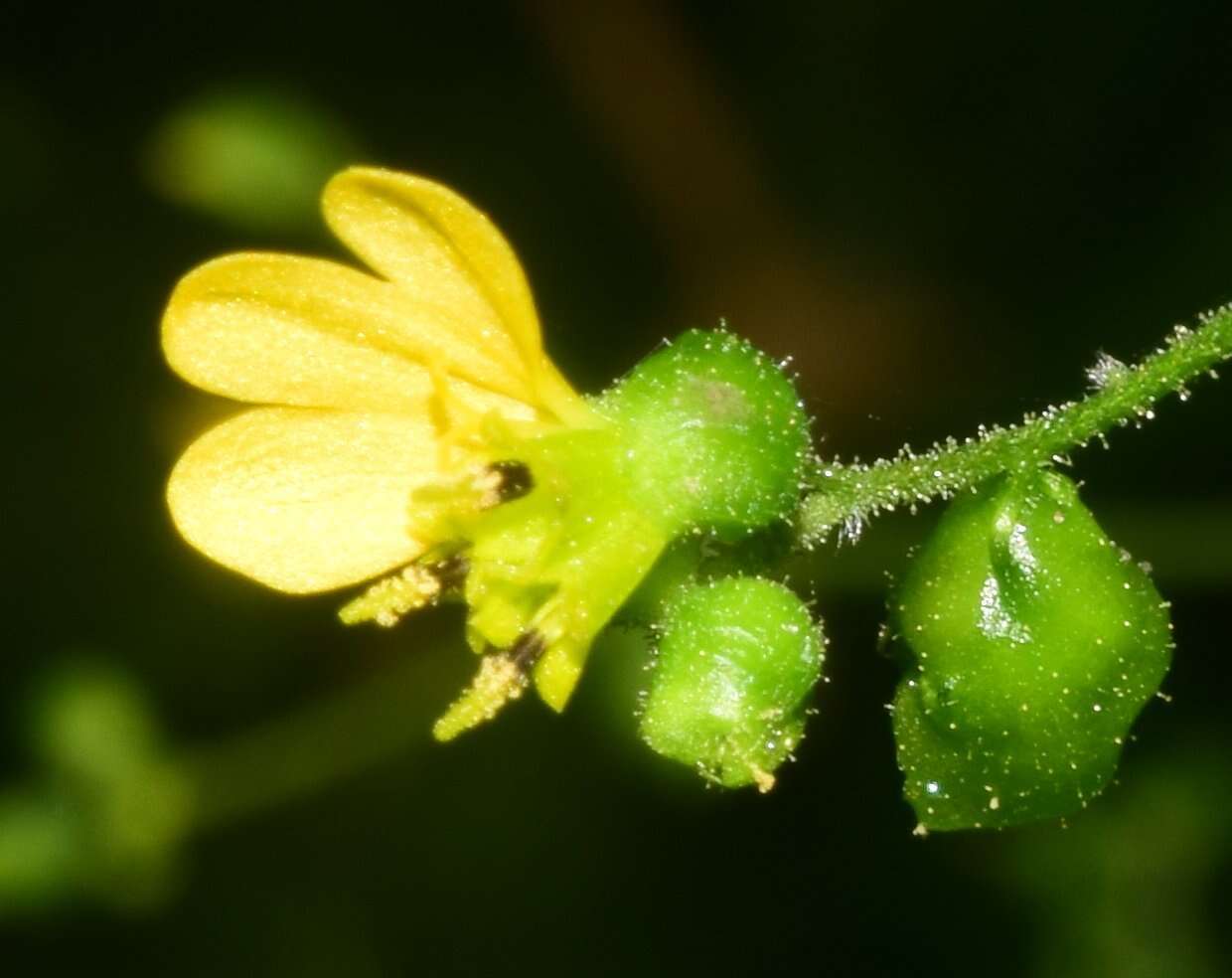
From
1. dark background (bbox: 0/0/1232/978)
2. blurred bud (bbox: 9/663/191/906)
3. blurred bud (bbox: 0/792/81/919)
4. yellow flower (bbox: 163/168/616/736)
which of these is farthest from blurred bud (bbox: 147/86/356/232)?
yellow flower (bbox: 163/168/616/736)

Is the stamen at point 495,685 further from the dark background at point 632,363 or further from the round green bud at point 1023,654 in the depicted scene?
the dark background at point 632,363

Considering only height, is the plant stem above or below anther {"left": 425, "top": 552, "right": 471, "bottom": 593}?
above

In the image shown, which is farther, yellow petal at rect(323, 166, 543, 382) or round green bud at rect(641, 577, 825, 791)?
yellow petal at rect(323, 166, 543, 382)

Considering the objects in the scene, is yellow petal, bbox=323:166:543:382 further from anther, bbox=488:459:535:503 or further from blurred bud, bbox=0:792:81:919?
blurred bud, bbox=0:792:81:919

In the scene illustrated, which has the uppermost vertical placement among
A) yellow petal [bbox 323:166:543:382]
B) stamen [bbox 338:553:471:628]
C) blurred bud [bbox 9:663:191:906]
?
yellow petal [bbox 323:166:543:382]

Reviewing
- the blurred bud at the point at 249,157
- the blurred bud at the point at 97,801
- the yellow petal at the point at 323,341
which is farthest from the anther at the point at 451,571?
the blurred bud at the point at 97,801

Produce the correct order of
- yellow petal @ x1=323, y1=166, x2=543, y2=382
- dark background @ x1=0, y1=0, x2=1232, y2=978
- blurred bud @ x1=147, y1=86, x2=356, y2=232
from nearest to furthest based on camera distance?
yellow petal @ x1=323, y1=166, x2=543, y2=382 → dark background @ x1=0, y1=0, x2=1232, y2=978 → blurred bud @ x1=147, y1=86, x2=356, y2=232

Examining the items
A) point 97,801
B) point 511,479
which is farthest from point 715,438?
point 97,801

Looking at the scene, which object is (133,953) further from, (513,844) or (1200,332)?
(1200,332)

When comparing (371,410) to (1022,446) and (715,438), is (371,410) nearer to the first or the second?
(715,438)

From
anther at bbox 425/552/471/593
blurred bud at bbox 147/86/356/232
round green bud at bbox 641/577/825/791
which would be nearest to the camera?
round green bud at bbox 641/577/825/791
